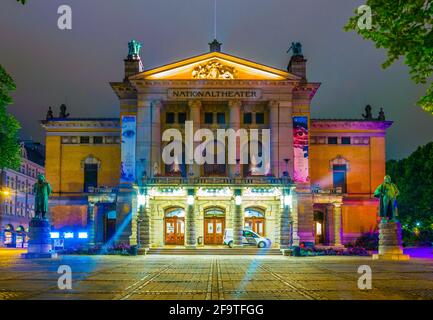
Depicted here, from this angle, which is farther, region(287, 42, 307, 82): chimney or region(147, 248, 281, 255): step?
region(287, 42, 307, 82): chimney

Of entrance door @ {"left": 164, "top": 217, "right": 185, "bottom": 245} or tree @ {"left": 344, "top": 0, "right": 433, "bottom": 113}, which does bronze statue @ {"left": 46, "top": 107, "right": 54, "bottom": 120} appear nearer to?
entrance door @ {"left": 164, "top": 217, "right": 185, "bottom": 245}

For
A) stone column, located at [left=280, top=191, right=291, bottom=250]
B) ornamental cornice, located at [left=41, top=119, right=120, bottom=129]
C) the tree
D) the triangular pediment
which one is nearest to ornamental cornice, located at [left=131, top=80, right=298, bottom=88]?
the triangular pediment

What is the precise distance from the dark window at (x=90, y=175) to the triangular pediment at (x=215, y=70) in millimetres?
11780

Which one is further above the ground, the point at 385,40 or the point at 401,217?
the point at 385,40

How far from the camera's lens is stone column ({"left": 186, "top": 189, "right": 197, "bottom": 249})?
5619 cm

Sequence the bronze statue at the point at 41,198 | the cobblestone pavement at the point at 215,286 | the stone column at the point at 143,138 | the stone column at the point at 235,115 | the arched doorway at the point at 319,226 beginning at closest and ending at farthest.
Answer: the cobblestone pavement at the point at 215,286
the bronze statue at the point at 41,198
the stone column at the point at 143,138
the stone column at the point at 235,115
the arched doorway at the point at 319,226

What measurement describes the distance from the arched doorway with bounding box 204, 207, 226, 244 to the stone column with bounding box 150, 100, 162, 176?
6769 mm

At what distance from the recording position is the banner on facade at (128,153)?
6209 centimetres

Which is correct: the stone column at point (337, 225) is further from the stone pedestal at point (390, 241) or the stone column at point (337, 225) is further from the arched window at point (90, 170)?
the arched window at point (90, 170)

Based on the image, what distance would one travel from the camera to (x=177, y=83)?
61.8 meters

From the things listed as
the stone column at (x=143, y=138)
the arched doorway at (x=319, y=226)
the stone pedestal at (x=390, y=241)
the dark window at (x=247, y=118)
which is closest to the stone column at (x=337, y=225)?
the arched doorway at (x=319, y=226)
